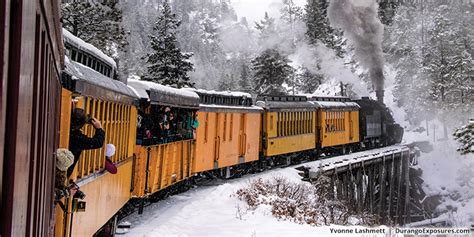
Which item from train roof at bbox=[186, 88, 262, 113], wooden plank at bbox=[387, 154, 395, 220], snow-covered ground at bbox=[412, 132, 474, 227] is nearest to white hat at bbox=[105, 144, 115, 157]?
train roof at bbox=[186, 88, 262, 113]

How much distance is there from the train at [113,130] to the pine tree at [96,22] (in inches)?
360

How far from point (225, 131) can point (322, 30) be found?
174 ft

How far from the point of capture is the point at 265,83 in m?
51.9

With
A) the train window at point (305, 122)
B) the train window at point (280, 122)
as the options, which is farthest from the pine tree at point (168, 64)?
the train window at point (280, 122)

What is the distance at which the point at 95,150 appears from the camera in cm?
606

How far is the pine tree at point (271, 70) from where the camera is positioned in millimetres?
51000

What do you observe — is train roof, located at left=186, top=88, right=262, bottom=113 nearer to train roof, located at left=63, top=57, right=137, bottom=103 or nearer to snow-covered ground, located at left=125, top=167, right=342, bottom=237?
snow-covered ground, located at left=125, top=167, right=342, bottom=237

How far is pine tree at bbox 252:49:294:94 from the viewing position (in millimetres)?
51000

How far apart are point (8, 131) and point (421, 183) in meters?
41.9

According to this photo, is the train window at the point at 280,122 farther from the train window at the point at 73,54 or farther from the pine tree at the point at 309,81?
the pine tree at the point at 309,81

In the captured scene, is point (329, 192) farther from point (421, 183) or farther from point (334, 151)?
point (421, 183)

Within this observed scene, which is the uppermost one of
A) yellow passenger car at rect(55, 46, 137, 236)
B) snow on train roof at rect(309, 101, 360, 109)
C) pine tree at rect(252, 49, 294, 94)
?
pine tree at rect(252, 49, 294, 94)

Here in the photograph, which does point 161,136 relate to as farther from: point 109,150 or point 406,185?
point 406,185

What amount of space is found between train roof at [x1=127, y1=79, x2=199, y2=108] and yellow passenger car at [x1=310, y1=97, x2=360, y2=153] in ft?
44.4
